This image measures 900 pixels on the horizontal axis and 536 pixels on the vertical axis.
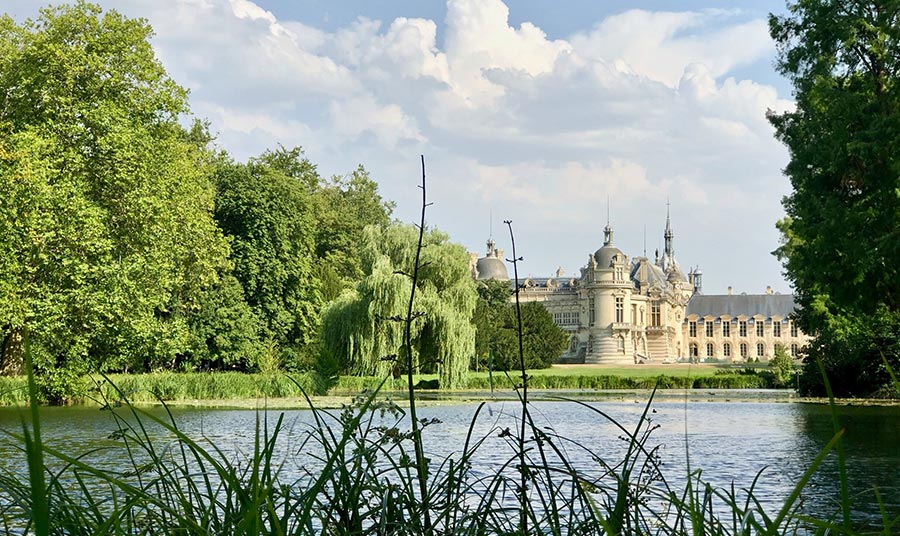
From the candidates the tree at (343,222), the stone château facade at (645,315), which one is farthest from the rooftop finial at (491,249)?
the tree at (343,222)

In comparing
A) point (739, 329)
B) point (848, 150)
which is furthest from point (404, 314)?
point (739, 329)

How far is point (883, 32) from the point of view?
2006 centimetres

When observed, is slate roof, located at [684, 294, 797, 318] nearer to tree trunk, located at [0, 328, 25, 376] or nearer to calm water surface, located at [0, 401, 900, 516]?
calm water surface, located at [0, 401, 900, 516]

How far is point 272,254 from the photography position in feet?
120

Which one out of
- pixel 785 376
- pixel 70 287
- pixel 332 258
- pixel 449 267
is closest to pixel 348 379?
pixel 449 267

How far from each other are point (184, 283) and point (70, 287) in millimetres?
6712

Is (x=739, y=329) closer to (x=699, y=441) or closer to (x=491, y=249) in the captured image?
(x=491, y=249)

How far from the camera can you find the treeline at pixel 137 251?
22.2 metres

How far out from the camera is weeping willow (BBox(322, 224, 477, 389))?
101ft

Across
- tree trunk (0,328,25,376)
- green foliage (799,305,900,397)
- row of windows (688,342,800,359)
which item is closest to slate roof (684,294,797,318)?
row of windows (688,342,800,359)

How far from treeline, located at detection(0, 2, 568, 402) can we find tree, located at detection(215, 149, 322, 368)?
70mm

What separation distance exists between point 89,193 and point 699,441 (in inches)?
608

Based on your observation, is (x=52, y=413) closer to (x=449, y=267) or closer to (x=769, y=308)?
(x=449, y=267)

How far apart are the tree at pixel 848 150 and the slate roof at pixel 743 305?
Answer: 317ft
